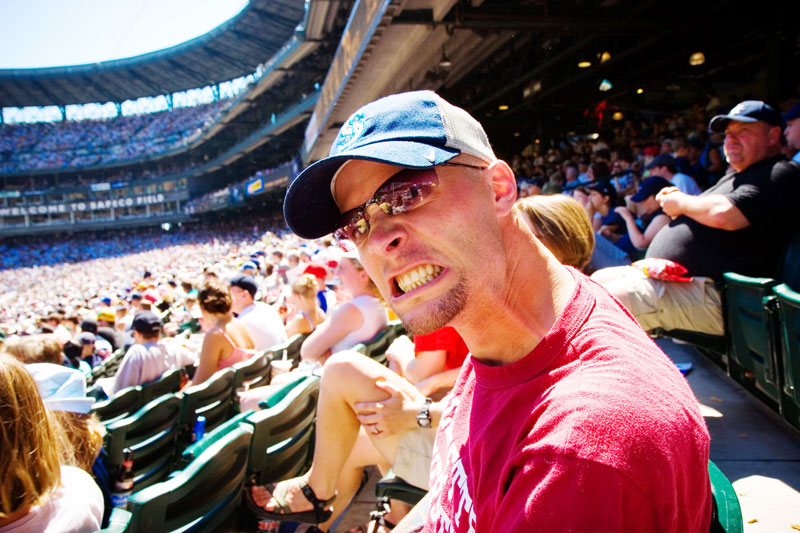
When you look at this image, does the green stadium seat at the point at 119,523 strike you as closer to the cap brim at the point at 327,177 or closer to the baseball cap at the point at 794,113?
the cap brim at the point at 327,177

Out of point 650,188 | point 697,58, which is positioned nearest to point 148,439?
point 650,188

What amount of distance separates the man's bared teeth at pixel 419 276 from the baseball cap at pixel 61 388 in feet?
7.43

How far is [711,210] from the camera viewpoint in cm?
282

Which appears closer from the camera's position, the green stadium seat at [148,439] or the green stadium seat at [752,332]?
the green stadium seat at [752,332]

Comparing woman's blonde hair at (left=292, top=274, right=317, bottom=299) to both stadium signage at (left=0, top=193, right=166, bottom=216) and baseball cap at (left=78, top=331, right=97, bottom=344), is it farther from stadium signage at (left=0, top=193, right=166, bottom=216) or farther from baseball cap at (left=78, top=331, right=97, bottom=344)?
stadium signage at (left=0, top=193, right=166, bottom=216)

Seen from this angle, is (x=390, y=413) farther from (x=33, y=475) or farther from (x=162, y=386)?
(x=162, y=386)

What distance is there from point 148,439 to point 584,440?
10.6 feet

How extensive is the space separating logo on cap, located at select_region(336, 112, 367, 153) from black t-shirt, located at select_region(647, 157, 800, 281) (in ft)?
7.94

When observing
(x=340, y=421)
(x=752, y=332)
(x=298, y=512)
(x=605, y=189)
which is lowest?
(x=298, y=512)

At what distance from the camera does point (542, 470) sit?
765 millimetres

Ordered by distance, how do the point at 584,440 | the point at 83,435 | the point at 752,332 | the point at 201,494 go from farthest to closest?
the point at 83,435, the point at 752,332, the point at 201,494, the point at 584,440

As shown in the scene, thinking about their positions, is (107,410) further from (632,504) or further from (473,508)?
(632,504)

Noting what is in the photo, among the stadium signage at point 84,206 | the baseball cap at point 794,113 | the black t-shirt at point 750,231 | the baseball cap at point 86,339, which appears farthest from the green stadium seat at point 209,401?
the stadium signage at point 84,206

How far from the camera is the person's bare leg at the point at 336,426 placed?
230 centimetres
